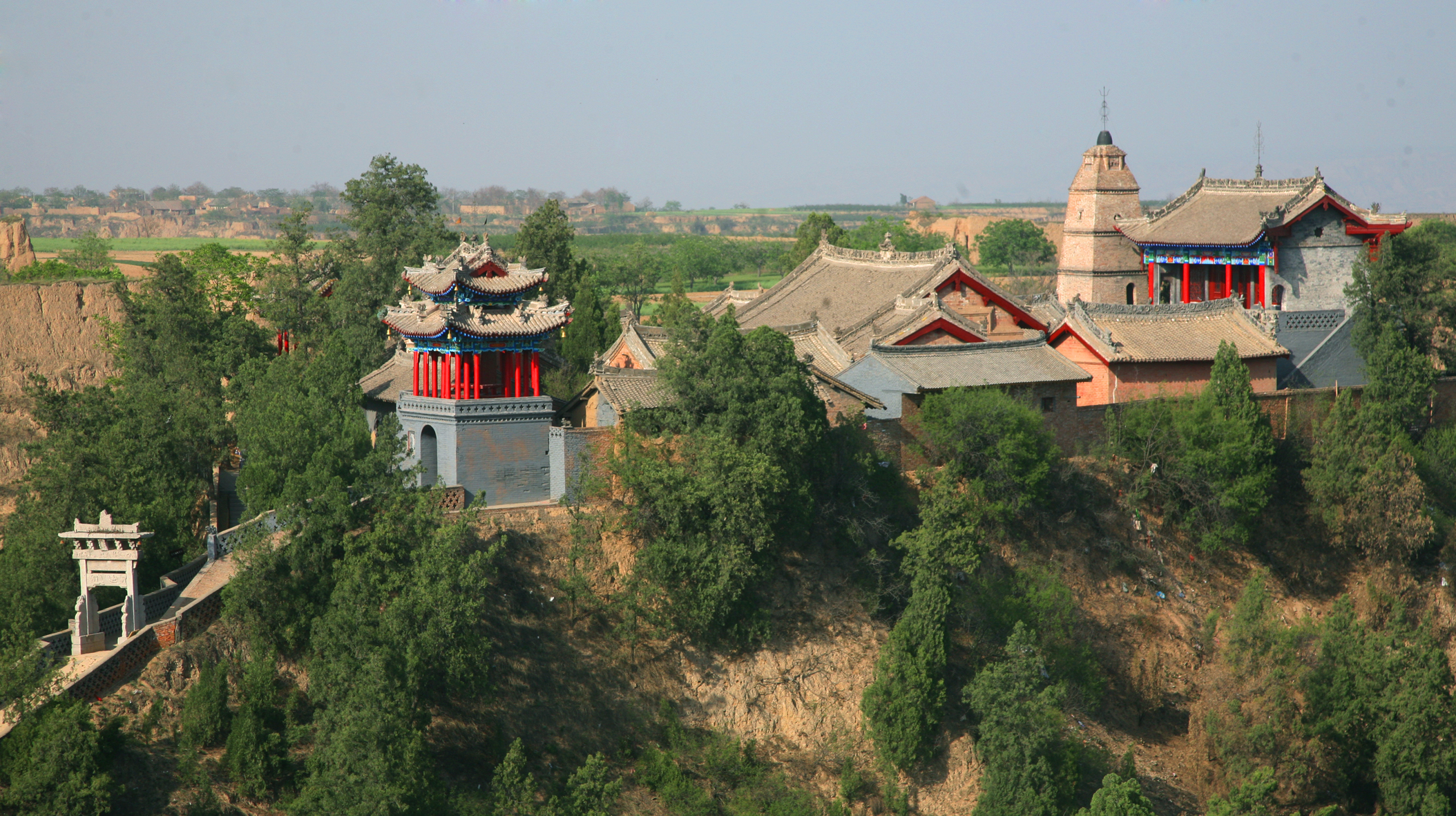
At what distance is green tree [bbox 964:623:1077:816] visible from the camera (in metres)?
23.8

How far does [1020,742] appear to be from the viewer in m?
24.0

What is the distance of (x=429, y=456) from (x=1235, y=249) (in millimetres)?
20992

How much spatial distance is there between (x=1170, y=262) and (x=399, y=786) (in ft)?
81.8

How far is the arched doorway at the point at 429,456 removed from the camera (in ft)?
89.3

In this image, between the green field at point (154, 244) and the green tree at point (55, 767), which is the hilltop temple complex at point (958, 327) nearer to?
the green tree at point (55, 767)

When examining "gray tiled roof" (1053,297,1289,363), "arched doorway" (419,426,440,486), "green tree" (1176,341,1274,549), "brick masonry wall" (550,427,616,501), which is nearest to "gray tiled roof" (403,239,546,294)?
"arched doorway" (419,426,440,486)

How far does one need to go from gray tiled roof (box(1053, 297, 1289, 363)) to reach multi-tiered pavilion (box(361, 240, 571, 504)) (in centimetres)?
1225

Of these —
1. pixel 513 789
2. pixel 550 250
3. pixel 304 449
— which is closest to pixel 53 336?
pixel 550 250

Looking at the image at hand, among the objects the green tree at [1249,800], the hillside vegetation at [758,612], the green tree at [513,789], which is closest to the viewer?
the green tree at [513,789]

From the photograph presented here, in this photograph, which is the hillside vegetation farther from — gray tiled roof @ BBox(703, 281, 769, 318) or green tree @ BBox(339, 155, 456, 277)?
gray tiled roof @ BBox(703, 281, 769, 318)

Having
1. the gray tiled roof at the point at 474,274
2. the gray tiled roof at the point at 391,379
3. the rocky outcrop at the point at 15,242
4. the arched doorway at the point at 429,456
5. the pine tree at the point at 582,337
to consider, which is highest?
the rocky outcrop at the point at 15,242

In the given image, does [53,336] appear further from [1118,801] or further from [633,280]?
[633,280]

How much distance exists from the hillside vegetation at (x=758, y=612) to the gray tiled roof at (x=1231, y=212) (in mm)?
4735

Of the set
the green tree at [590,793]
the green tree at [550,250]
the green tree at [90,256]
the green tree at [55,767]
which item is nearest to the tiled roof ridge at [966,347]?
the green tree at [590,793]
